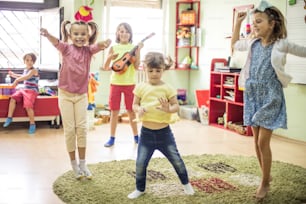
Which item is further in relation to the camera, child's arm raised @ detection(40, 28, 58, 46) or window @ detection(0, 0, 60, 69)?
window @ detection(0, 0, 60, 69)

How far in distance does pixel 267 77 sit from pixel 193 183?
36.2 inches

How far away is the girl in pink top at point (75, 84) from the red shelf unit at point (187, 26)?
350cm

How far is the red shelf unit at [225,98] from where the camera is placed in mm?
5129

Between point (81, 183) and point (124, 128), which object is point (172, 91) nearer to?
point (81, 183)

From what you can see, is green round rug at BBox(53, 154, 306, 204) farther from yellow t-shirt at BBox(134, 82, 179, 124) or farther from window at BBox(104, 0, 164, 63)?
window at BBox(104, 0, 164, 63)

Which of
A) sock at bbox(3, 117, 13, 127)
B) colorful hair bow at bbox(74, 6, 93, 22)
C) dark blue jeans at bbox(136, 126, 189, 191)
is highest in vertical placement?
colorful hair bow at bbox(74, 6, 93, 22)

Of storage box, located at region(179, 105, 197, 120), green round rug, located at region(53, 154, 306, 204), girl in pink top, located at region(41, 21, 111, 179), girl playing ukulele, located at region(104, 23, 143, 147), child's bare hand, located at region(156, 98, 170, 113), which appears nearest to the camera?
child's bare hand, located at region(156, 98, 170, 113)

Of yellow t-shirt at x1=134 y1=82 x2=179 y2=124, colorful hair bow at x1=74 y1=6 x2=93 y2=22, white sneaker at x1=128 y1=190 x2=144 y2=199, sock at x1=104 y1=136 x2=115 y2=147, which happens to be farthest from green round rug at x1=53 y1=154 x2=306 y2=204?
colorful hair bow at x1=74 y1=6 x2=93 y2=22

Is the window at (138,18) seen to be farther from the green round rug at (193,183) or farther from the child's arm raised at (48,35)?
the child's arm raised at (48,35)

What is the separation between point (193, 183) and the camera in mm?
2926

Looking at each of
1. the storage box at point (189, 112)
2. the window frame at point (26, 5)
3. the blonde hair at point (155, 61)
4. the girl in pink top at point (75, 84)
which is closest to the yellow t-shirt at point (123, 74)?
the girl in pink top at point (75, 84)

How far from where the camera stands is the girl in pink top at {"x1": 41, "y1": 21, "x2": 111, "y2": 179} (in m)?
2.93

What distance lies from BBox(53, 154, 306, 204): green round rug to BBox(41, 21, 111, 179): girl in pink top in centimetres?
→ 21

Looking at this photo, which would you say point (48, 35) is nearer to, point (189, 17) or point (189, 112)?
point (189, 112)
